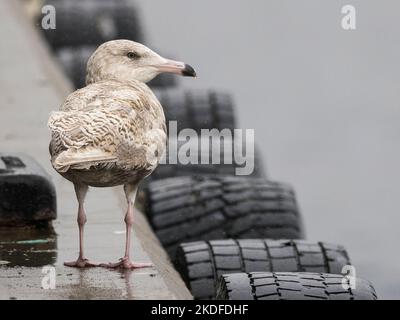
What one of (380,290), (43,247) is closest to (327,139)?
(380,290)

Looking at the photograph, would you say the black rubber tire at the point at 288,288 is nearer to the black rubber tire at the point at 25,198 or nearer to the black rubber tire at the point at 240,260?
the black rubber tire at the point at 240,260

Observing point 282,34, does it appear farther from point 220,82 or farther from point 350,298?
point 350,298

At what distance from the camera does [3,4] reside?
19.0m

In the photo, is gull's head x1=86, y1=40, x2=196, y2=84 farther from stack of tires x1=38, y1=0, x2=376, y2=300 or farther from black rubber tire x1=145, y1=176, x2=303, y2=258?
black rubber tire x1=145, y1=176, x2=303, y2=258

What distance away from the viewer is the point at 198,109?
1408 centimetres

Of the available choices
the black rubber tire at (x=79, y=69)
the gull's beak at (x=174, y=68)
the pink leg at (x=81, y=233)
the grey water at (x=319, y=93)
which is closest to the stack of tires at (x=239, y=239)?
the pink leg at (x=81, y=233)

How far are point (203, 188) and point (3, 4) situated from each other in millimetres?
8998

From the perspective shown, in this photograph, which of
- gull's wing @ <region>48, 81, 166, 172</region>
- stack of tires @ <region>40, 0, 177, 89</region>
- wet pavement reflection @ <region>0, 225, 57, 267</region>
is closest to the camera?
gull's wing @ <region>48, 81, 166, 172</region>

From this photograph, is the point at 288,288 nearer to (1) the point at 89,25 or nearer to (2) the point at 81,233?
(2) the point at 81,233

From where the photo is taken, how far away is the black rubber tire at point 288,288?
752 cm

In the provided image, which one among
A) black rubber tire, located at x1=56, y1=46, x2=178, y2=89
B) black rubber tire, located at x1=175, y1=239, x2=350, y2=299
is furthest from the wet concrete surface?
black rubber tire, located at x1=56, y1=46, x2=178, y2=89

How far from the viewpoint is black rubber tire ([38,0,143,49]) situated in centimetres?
1786

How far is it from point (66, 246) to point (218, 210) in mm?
1922

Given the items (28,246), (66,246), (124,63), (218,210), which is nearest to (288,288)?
(124,63)
